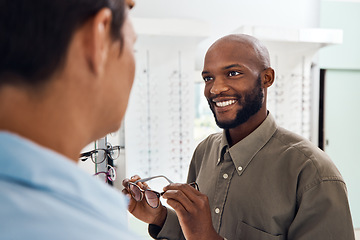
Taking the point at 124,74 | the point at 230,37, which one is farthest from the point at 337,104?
the point at 124,74

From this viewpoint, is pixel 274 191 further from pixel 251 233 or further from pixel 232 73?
pixel 232 73

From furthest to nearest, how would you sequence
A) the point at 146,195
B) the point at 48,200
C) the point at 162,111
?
1. the point at 162,111
2. the point at 146,195
3. the point at 48,200

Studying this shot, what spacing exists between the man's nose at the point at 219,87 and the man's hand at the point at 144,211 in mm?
440

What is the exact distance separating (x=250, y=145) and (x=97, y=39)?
0.83 meters

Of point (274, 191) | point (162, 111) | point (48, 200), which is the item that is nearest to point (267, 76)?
point (274, 191)

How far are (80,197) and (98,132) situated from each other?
13cm

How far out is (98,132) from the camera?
44 cm

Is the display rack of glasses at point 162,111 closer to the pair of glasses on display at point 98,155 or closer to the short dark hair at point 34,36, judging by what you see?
the pair of glasses on display at point 98,155

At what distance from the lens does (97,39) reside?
14.4 inches

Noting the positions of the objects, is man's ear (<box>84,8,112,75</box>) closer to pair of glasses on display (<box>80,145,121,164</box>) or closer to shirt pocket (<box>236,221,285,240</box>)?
pair of glasses on display (<box>80,145,121,164</box>)

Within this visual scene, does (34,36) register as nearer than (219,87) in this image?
Yes

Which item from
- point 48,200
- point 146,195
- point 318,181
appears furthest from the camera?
point 146,195

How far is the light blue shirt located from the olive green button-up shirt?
71cm

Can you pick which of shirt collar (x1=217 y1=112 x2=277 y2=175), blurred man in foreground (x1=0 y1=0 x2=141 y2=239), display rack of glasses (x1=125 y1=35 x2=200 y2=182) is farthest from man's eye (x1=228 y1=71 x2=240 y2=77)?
display rack of glasses (x1=125 y1=35 x2=200 y2=182)
